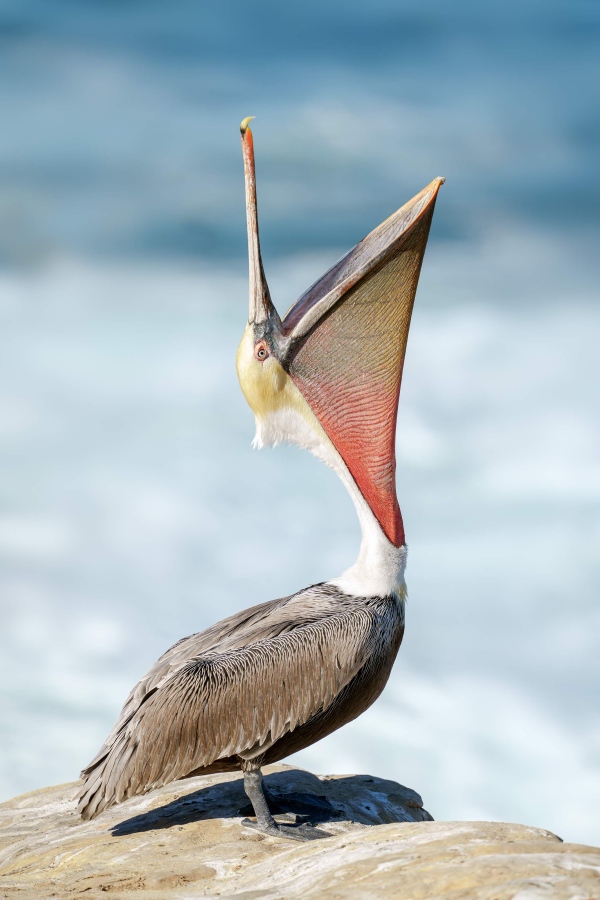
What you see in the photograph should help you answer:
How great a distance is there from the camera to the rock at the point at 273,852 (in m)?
6.29

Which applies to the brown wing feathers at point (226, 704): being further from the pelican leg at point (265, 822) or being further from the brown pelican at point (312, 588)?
the pelican leg at point (265, 822)

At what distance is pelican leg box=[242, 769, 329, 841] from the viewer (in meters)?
9.33

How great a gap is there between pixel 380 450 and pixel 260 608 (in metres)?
1.96

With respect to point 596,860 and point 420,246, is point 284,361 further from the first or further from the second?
point 596,860

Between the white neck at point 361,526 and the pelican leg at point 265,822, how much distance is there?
1.94 meters

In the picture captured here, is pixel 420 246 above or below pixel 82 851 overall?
above

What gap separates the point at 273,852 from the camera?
343 inches

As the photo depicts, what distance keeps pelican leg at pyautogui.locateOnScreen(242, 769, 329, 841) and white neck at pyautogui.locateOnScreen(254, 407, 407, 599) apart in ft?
6.36

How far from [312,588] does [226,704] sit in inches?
68.0

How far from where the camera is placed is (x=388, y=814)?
11.1 m

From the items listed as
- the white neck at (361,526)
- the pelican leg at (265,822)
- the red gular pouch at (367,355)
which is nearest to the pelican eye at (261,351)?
the red gular pouch at (367,355)

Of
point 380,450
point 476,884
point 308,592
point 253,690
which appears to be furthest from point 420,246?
point 476,884

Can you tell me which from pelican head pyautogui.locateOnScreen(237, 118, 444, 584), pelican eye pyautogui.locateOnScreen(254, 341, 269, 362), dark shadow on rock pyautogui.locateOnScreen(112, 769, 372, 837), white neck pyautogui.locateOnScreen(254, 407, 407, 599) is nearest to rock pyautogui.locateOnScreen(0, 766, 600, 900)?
dark shadow on rock pyautogui.locateOnScreen(112, 769, 372, 837)

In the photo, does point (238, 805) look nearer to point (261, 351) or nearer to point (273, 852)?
point (273, 852)
